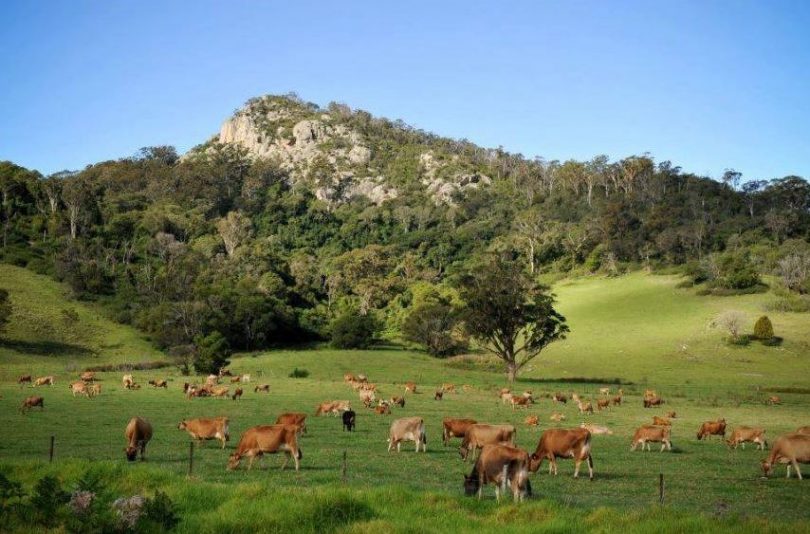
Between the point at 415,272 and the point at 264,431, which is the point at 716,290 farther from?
the point at 264,431

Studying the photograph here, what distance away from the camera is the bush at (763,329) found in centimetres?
8019

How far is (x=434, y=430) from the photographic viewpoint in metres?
29.9

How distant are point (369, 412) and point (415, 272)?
99156 mm

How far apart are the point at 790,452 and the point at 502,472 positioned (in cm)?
1013

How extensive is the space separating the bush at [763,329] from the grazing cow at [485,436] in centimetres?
6951

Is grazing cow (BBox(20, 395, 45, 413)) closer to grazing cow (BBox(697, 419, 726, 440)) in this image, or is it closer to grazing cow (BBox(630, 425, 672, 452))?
grazing cow (BBox(630, 425, 672, 452))

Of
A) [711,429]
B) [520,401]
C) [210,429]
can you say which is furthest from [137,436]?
[520,401]

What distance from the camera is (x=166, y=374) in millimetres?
62156

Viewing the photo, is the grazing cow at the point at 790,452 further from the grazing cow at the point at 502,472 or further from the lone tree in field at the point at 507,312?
the lone tree in field at the point at 507,312

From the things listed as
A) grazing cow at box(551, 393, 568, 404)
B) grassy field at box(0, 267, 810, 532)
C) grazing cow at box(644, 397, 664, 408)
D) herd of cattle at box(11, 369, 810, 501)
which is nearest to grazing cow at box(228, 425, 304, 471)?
herd of cattle at box(11, 369, 810, 501)

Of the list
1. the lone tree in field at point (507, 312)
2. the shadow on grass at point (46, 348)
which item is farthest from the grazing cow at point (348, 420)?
the shadow on grass at point (46, 348)

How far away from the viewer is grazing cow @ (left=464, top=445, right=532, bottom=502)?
591 inches

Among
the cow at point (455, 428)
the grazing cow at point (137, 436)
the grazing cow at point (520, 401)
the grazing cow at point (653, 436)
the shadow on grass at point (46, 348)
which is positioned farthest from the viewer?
the shadow on grass at point (46, 348)

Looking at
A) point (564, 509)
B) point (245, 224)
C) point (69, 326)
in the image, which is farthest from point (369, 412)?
point (245, 224)
